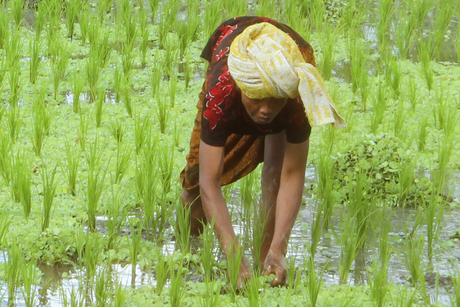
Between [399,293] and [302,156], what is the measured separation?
0.67 m

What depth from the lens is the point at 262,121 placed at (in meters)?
2.70

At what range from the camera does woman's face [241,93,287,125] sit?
2643 millimetres

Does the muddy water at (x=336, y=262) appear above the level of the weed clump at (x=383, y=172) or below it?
below

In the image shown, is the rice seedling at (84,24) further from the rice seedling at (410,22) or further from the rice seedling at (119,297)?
the rice seedling at (119,297)

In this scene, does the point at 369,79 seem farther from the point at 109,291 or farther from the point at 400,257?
the point at 109,291

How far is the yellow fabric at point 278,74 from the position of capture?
2.54m

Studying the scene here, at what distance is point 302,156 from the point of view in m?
2.97

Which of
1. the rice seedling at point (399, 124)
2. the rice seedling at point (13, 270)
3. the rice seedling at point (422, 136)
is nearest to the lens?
the rice seedling at point (13, 270)

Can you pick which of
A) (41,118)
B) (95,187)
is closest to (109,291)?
(95,187)

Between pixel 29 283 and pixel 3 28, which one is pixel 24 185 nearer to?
pixel 29 283

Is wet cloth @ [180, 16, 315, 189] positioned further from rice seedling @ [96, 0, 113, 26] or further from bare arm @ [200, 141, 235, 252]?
rice seedling @ [96, 0, 113, 26]

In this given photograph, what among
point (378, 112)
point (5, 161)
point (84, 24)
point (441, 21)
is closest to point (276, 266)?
point (5, 161)

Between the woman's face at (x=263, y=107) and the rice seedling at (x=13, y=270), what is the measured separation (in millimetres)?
1015

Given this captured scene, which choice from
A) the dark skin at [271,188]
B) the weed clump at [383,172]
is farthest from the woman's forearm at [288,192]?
the weed clump at [383,172]
